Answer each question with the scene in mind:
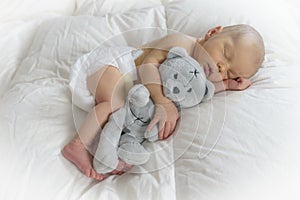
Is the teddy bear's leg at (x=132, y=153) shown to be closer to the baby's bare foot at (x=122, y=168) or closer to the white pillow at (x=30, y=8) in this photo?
the baby's bare foot at (x=122, y=168)

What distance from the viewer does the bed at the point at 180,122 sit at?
96 cm

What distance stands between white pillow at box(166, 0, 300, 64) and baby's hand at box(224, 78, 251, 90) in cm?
17

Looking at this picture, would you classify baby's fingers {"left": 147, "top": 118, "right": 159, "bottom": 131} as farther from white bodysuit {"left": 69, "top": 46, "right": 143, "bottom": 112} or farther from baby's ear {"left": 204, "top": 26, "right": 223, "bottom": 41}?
baby's ear {"left": 204, "top": 26, "right": 223, "bottom": 41}

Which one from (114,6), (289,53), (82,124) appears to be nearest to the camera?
(82,124)

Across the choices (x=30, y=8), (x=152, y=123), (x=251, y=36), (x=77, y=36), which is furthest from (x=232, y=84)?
(x=30, y=8)

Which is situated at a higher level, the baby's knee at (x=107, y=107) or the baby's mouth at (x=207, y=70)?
the baby's mouth at (x=207, y=70)

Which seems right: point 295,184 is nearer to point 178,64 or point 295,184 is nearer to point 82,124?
point 178,64

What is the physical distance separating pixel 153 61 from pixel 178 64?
0.24ft

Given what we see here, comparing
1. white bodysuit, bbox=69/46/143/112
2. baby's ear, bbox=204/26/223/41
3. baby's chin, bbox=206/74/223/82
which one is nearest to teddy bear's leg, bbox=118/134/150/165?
white bodysuit, bbox=69/46/143/112

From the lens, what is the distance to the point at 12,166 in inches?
38.9

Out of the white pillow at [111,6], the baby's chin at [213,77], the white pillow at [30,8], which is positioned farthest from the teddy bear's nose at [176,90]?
the white pillow at [30,8]

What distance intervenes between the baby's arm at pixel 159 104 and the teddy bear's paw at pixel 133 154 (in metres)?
0.05

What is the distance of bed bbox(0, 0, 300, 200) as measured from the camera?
37.6 inches

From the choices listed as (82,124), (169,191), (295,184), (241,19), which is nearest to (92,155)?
(82,124)
